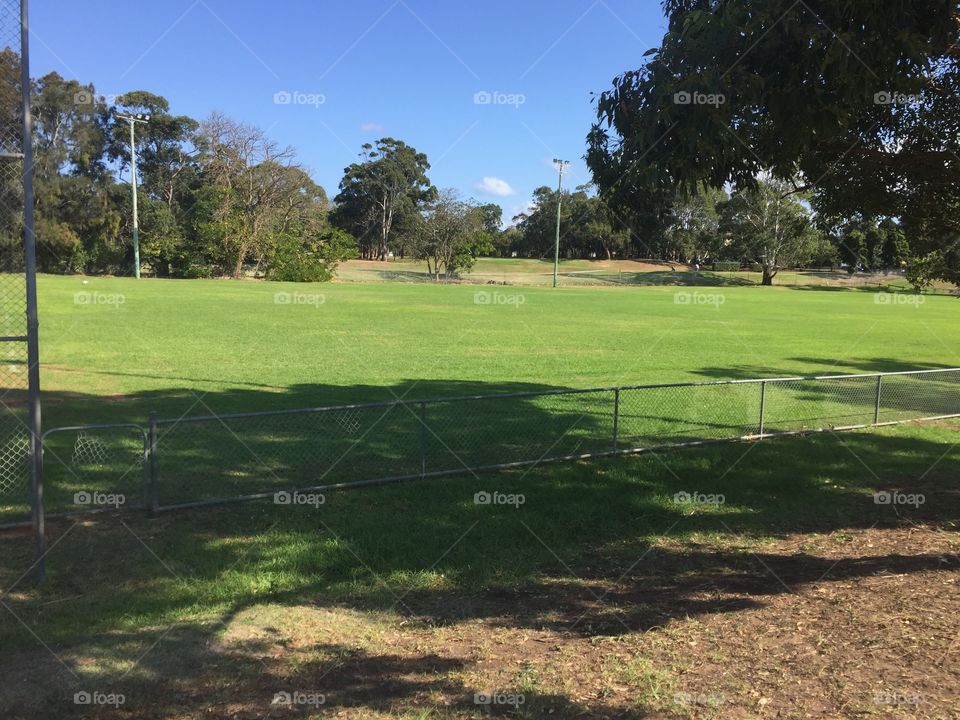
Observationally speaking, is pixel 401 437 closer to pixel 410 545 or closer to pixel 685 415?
pixel 410 545

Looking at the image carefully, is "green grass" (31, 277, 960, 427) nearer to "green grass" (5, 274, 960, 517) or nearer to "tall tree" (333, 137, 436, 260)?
"green grass" (5, 274, 960, 517)

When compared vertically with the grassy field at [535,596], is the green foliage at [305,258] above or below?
above

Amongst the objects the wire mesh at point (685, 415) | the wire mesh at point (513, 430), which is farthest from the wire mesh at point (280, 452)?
the wire mesh at point (685, 415)

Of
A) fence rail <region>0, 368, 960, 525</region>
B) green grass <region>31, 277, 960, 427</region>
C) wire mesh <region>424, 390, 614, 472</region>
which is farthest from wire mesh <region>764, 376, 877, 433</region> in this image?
wire mesh <region>424, 390, 614, 472</region>

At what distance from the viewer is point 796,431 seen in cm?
1205

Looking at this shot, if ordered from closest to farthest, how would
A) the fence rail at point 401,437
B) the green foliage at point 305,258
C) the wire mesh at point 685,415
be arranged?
the fence rail at point 401,437 → the wire mesh at point 685,415 → the green foliage at point 305,258

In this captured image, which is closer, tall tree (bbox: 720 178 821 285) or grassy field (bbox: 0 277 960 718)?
grassy field (bbox: 0 277 960 718)

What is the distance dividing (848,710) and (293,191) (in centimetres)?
8004

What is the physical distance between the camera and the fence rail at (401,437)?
321 inches

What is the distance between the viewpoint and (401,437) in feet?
36.4

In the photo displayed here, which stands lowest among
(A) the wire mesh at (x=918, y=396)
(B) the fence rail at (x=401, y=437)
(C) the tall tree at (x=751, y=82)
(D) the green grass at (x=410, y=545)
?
(D) the green grass at (x=410, y=545)

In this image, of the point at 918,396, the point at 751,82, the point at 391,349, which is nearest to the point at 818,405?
the point at 918,396

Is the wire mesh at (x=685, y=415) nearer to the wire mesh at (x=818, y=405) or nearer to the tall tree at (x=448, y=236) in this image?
the wire mesh at (x=818, y=405)

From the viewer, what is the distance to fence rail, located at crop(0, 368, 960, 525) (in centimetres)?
816
